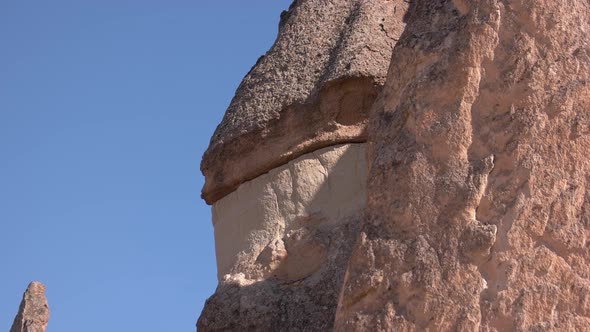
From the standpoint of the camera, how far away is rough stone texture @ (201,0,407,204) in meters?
5.69

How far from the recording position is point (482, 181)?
373 cm

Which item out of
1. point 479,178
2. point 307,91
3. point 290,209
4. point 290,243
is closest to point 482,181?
point 479,178

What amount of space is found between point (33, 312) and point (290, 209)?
660 cm

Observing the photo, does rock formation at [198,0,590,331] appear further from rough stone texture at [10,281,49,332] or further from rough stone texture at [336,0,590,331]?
rough stone texture at [10,281,49,332]

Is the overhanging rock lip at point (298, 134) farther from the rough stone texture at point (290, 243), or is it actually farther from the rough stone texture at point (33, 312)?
the rough stone texture at point (33, 312)

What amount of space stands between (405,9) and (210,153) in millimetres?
1082

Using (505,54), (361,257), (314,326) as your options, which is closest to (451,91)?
(505,54)

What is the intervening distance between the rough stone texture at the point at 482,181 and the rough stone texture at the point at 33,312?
26.5 feet

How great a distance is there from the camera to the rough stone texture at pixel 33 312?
11617 millimetres

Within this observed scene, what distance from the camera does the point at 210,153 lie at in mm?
6090

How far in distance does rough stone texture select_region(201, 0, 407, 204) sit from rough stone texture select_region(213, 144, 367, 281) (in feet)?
0.22

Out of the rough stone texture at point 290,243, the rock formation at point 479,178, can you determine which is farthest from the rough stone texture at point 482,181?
the rough stone texture at point 290,243

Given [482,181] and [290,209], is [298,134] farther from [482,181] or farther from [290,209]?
[482,181]

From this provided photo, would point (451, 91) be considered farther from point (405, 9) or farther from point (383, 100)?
point (405, 9)
